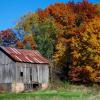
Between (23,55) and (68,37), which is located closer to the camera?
(23,55)

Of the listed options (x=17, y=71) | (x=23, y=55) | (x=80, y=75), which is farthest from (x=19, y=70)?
(x=80, y=75)

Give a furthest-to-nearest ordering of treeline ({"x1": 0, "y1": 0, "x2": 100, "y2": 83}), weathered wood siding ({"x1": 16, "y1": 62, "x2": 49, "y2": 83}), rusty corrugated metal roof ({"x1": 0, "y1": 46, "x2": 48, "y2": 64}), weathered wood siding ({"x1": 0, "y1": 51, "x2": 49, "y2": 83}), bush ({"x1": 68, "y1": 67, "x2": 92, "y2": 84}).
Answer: bush ({"x1": 68, "y1": 67, "x2": 92, "y2": 84}) → treeline ({"x1": 0, "y1": 0, "x2": 100, "y2": 83}) → weathered wood siding ({"x1": 16, "y1": 62, "x2": 49, "y2": 83}) → weathered wood siding ({"x1": 0, "y1": 51, "x2": 49, "y2": 83}) → rusty corrugated metal roof ({"x1": 0, "y1": 46, "x2": 48, "y2": 64})

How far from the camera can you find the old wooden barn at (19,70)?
5887 centimetres

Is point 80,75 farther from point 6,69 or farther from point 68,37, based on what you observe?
point 68,37

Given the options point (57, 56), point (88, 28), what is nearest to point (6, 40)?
point (57, 56)

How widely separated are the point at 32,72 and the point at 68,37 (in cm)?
1513

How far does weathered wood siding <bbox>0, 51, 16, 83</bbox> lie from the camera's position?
195 ft

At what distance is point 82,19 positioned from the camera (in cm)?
7981

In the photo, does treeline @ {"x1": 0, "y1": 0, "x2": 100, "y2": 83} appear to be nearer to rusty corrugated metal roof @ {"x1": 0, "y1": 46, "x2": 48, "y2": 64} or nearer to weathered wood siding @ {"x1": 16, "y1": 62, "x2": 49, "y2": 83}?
weathered wood siding @ {"x1": 16, "y1": 62, "x2": 49, "y2": 83}

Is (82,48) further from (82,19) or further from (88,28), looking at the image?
(82,19)

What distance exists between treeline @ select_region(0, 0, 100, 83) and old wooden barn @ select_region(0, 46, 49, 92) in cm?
598

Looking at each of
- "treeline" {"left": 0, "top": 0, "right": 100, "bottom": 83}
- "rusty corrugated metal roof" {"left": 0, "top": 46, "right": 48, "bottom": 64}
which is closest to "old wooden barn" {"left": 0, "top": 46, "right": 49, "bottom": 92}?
"rusty corrugated metal roof" {"left": 0, "top": 46, "right": 48, "bottom": 64}

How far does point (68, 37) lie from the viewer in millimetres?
74062

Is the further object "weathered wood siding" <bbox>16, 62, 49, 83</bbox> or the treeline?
the treeline
